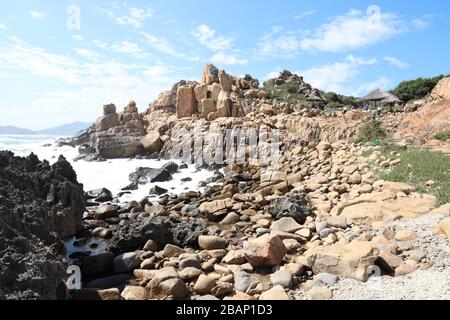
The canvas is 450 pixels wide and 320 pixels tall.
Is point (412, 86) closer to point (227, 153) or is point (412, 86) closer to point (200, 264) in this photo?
point (227, 153)

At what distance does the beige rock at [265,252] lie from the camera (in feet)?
25.4

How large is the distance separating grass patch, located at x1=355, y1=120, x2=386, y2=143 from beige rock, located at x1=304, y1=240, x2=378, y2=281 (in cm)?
1309

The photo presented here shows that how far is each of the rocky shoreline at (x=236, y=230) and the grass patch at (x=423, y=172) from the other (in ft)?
1.19

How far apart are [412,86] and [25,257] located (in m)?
43.8

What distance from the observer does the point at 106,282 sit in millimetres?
7738

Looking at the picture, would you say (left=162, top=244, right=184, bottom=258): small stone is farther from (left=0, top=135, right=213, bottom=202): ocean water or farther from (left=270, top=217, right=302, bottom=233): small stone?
(left=0, top=135, right=213, bottom=202): ocean water

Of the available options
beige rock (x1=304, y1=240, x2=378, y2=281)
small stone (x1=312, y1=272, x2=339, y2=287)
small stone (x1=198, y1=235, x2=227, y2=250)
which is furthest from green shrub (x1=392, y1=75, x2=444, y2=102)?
small stone (x1=312, y1=272, x2=339, y2=287)

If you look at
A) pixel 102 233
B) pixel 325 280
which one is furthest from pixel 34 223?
pixel 325 280

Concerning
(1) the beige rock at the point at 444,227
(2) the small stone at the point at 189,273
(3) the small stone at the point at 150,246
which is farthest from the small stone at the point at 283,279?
(3) the small stone at the point at 150,246

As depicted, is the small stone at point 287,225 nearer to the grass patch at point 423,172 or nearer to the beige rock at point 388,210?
the beige rock at point 388,210

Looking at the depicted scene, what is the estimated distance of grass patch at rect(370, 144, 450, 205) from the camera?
10.3 metres

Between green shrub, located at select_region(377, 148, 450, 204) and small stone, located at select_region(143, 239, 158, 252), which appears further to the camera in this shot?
green shrub, located at select_region(377, 148, 450, 204)

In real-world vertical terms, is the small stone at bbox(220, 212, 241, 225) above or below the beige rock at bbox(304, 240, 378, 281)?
below
